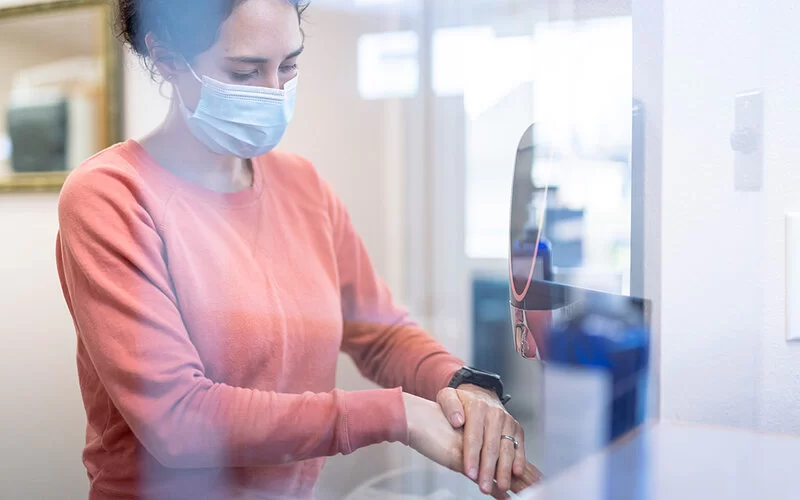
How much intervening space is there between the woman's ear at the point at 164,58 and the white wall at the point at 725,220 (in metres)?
0.56

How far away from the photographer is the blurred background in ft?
2.49

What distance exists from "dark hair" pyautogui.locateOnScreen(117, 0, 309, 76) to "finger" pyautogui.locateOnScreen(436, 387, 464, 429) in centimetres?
42

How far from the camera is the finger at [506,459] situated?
2.16 feet

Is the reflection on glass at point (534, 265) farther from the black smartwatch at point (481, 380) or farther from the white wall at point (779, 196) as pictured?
the white wall at point (779, 196)

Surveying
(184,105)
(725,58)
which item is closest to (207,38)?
(184,105)

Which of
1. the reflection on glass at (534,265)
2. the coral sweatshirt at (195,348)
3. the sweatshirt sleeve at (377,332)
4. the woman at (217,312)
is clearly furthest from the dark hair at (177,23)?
the reflection on glass at (534,265)

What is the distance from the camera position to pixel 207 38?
0.62 meters

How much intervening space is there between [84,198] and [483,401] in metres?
0.44

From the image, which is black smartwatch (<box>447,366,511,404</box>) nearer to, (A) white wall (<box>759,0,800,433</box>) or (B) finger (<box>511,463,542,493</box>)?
(B) finger (<box>511,463,542,493</box>)

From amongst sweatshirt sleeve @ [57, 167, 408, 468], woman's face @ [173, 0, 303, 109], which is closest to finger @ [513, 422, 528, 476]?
sweatshirt sleeve @ [57, 167, 408, 468]

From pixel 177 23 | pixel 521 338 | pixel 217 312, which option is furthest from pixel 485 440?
pixel 177 23

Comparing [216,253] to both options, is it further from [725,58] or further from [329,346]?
[725,58]

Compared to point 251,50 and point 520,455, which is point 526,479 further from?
point 251,50

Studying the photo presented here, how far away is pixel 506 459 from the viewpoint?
0.67 meters
